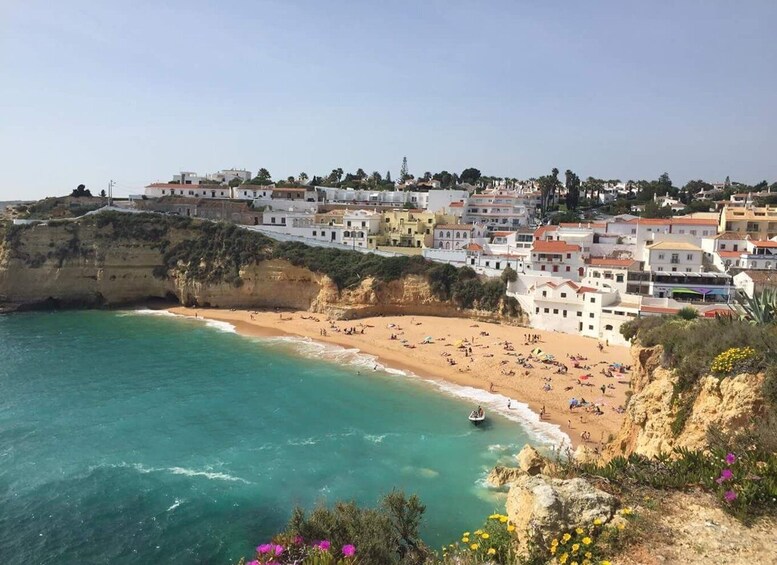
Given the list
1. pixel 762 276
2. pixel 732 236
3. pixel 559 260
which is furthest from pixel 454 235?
pixel 762 276

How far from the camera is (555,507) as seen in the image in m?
7.61

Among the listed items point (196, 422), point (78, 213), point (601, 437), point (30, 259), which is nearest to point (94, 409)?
point (196, 422)

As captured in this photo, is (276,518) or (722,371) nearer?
(722,371)

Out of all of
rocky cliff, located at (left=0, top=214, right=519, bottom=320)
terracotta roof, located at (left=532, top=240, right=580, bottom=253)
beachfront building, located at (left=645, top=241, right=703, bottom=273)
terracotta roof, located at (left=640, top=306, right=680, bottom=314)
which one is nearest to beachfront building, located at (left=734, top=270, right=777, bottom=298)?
beachfront building, located at (left=645, top=241, right=703, bottom=273)

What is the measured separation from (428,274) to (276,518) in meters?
32.4

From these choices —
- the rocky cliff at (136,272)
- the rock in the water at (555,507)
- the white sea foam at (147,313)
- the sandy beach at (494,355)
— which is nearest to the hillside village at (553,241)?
the sandy beach at (494,355)

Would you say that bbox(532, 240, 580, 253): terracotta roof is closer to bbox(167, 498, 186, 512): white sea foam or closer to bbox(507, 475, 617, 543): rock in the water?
bbox(167, 498, 186, 512): white sea foam

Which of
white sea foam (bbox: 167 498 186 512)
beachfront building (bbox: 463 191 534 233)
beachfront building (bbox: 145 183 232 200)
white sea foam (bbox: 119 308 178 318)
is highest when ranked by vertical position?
beachfront building (bbox: 145 183 232 200)

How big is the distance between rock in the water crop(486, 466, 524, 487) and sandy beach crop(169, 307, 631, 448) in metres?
5.59

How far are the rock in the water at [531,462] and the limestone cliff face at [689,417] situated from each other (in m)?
2.74

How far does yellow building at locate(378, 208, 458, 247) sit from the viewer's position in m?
63.9

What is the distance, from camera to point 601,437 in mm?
25625

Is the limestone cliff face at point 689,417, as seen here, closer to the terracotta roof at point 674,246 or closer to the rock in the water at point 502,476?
the rock in the water at point 502,476

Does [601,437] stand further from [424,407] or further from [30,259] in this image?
[30,259]
